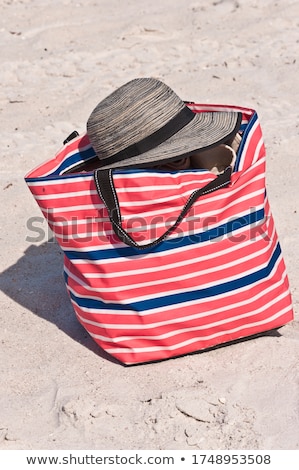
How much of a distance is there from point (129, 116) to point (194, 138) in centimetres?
22

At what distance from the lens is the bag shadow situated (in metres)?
2.94

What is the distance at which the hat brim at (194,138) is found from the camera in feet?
8.45

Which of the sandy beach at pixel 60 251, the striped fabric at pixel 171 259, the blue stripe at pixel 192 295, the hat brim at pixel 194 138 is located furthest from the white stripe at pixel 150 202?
→ the sandy beach at pixel 60 251

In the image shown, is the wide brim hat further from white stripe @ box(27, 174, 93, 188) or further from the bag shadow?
the bag shadow

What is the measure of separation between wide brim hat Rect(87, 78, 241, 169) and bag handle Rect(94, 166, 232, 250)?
18cm

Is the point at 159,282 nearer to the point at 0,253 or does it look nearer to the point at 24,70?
the point at 0,253

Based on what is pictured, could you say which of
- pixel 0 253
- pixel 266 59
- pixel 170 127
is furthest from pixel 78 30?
pixel 170 127

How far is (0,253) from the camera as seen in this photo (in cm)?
341

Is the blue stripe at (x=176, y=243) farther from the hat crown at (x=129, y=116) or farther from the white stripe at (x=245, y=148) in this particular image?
the hat crown at (x=129, y=116)

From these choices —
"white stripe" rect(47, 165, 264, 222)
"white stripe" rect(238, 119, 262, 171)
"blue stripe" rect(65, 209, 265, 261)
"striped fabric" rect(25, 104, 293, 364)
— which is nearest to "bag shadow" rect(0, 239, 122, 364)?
"striped fabric" rect(25, 104, 293, 364)

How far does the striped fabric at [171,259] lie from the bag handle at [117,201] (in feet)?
0.06

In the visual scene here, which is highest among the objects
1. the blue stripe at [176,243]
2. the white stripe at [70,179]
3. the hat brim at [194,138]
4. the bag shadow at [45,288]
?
the white stripe at [70,179]

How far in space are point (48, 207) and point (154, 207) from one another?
1.07 feet

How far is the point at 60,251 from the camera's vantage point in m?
3.41
